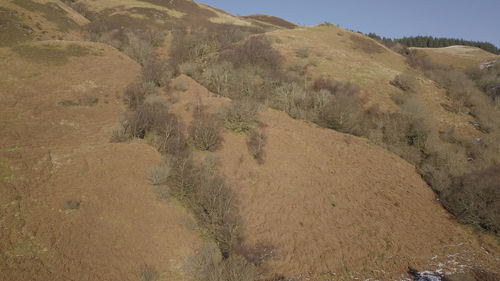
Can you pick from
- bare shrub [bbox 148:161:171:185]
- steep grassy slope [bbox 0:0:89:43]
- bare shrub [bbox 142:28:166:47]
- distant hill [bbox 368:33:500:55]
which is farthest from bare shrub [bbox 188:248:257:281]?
distant hill [bbox 368:33:500:55]

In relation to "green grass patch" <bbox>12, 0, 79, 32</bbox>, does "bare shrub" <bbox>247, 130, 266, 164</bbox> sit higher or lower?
lower

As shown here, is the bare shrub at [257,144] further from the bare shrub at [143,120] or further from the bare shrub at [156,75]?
the bare shrub at [156,75]

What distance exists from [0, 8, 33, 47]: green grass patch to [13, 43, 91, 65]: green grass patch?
107cm

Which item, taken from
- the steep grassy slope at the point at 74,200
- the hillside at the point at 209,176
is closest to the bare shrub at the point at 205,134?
the hillside at the point at 209,176

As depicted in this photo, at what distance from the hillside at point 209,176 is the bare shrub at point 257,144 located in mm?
55

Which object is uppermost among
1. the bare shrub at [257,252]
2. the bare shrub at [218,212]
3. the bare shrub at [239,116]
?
the bare shrub at [239,116]

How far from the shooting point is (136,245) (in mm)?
6430

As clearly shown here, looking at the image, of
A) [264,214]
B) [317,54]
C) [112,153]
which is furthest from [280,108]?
[317,54]

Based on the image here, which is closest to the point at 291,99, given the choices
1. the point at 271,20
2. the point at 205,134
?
the point at 205,134

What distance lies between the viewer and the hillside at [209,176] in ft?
20.7

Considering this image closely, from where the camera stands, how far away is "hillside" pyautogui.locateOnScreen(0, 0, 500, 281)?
6.30m

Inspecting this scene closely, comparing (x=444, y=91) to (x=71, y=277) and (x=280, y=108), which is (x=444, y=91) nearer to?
(x=280, y=108)

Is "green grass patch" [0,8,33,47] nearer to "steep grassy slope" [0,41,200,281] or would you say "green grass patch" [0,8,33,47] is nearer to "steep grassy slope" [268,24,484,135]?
"steep grassy slope" [0,41,200,281]

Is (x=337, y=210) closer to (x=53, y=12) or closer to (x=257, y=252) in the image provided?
(x=257, y=252)
